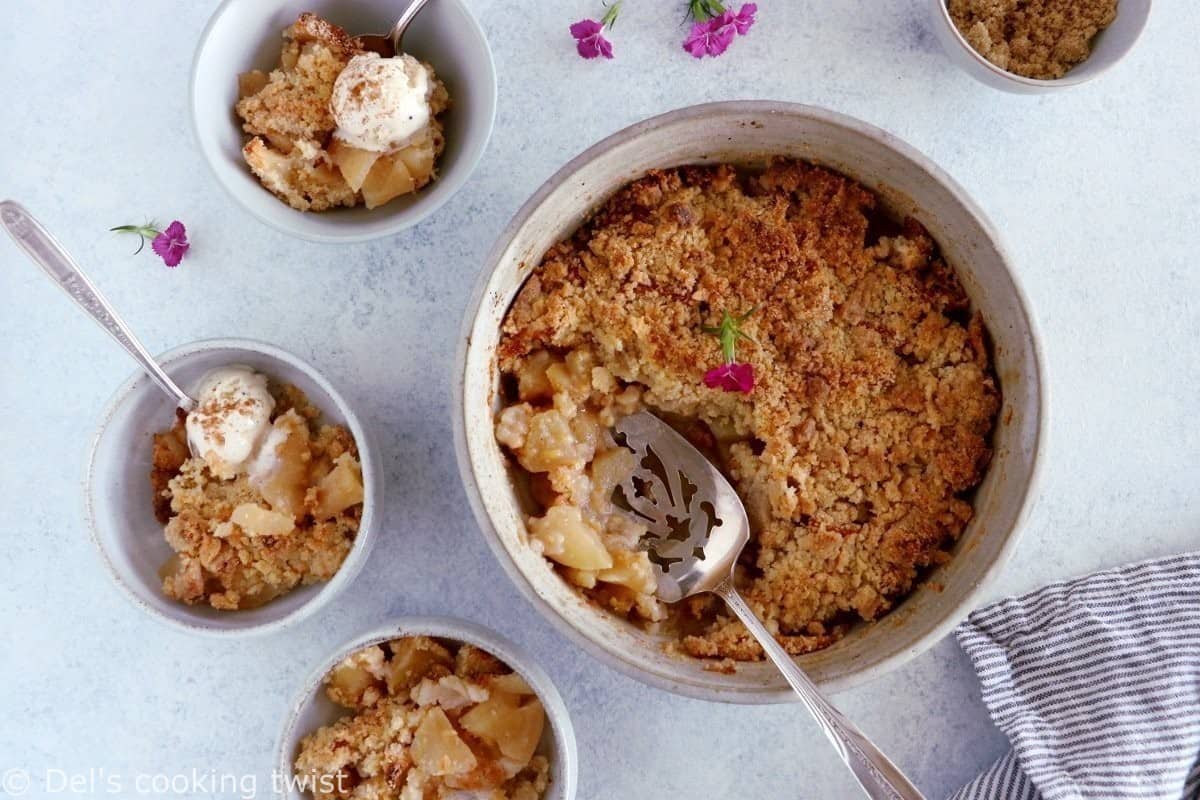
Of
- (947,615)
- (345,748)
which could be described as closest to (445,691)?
(345,748)

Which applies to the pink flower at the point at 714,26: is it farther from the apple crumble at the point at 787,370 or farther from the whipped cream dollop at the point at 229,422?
the whipped cream dollop at the point at 229,422

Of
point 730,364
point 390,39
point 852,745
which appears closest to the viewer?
point 852,745

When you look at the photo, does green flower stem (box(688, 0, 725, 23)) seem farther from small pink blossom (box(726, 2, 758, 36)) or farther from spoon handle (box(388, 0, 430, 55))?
spoon handle (box(388, 0, 430, 55))

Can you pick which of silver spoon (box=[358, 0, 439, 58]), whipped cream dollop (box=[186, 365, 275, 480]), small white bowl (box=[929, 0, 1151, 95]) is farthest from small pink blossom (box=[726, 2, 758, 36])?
whipped cream dollop (box=[186, 365, 275, 480])

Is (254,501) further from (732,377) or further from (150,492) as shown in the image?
(732,377)

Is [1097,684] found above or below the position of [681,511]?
below

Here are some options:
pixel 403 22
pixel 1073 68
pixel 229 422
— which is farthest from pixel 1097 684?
pixel 403 22

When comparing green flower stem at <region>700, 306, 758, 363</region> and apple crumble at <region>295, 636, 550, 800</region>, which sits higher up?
green flower stem at <region>700, 306, 758, 363</region>
